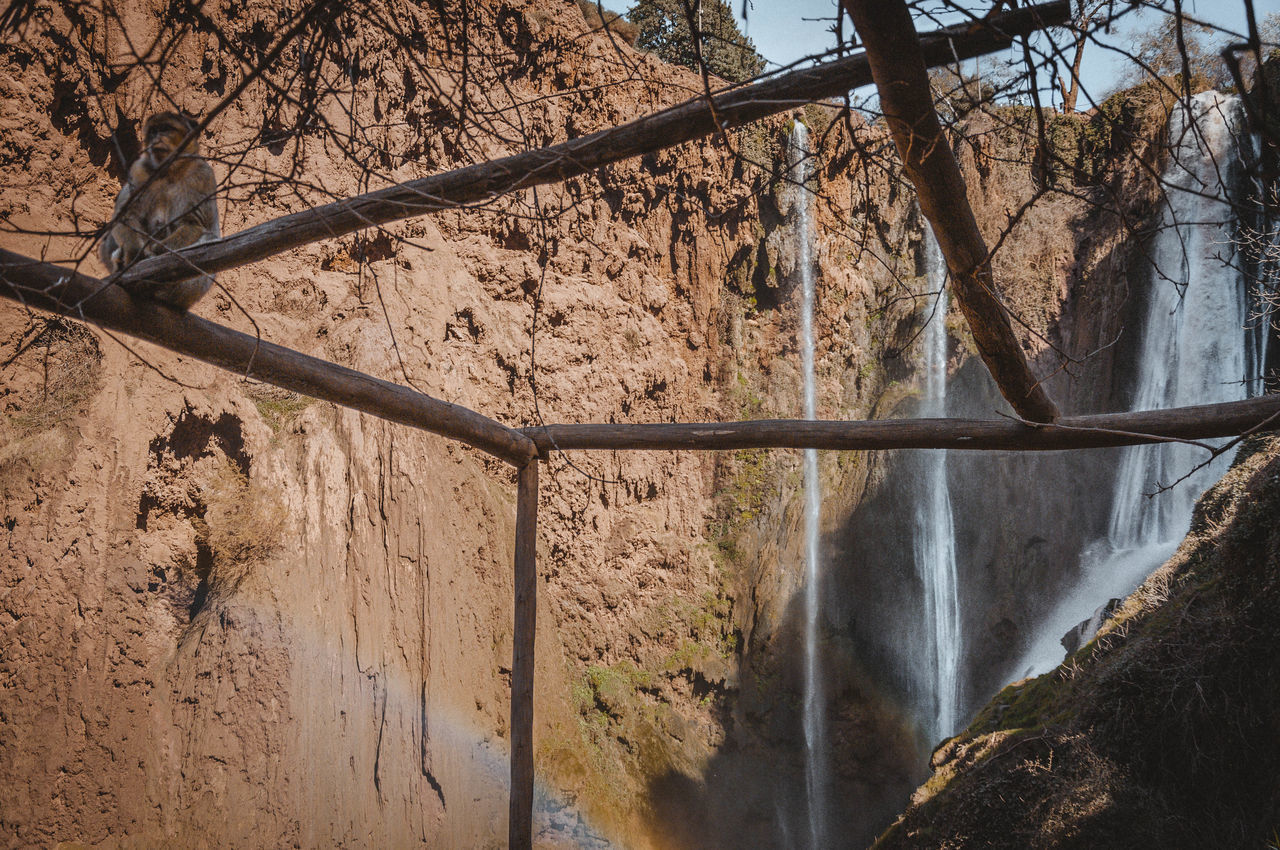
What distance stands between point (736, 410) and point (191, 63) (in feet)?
25.0

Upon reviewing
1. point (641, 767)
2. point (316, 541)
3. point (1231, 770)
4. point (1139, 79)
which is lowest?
point (641, 767)

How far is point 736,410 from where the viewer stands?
1180 cm

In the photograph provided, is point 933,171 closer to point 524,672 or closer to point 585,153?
point 585,153

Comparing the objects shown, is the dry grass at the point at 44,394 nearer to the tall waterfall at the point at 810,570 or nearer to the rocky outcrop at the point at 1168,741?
the rocky outcrop at the point at 1168,741

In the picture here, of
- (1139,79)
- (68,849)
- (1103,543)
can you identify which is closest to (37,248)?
(68,849)

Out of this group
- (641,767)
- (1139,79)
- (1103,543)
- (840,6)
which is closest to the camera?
(840,6)

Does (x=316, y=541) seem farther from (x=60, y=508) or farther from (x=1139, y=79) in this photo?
(x=1139, y=79)

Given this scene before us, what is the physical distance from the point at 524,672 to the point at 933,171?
347 cm

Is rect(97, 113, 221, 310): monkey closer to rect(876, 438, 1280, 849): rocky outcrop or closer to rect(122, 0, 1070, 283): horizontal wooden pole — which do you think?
rect(122, 0, 1070, 283): horizontal wooden pole

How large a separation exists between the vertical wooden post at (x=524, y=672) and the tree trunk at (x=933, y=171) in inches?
102

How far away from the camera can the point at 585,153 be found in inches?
115

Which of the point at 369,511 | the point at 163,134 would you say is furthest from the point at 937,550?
the point at 163,134

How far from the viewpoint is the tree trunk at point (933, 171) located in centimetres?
238

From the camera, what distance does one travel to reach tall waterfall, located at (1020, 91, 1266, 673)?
39.0ft
